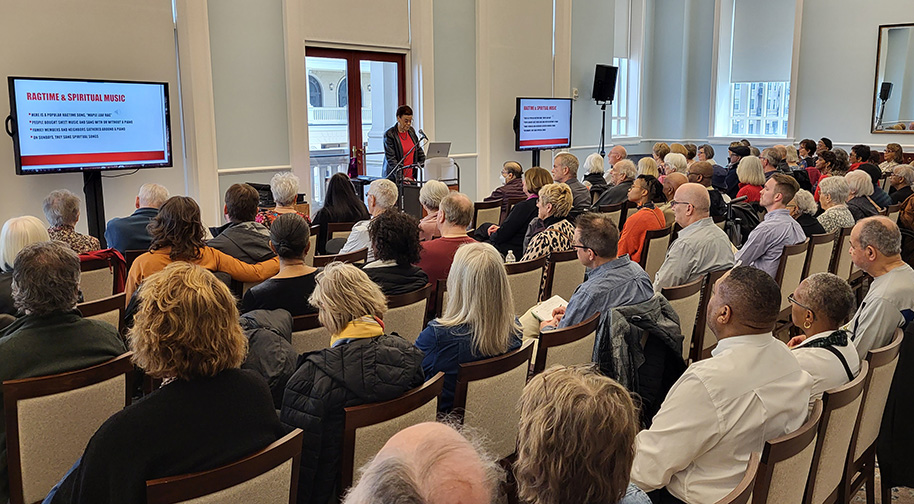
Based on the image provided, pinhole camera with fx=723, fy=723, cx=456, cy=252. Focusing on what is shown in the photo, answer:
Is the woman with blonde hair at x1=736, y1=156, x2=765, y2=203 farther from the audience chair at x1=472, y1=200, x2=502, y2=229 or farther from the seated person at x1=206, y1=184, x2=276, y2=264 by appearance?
the seated person at x1=206, y1=184, x2=276, y2=264

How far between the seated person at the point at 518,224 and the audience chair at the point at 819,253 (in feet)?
6.14

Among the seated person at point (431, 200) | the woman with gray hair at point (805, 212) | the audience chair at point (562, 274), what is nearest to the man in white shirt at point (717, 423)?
the audience chair at point (562, 274)

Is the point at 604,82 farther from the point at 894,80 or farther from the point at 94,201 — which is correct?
the point at 94,201

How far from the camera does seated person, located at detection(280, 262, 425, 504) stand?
2252mm

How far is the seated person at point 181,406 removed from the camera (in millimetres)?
1751

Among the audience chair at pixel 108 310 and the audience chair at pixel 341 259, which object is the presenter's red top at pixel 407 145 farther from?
the audience chair at pixel 108 310

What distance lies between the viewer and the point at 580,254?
3.40 metres

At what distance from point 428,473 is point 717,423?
134 cm

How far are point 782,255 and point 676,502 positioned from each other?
2.84 meters

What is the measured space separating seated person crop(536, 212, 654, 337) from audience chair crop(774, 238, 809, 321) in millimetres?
1716

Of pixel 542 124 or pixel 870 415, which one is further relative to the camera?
pixel 542 124

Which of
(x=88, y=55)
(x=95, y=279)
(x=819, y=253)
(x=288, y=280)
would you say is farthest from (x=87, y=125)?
(x=819, y=253)

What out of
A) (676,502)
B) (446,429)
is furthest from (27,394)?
(676,502)

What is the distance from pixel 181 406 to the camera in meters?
1.85
